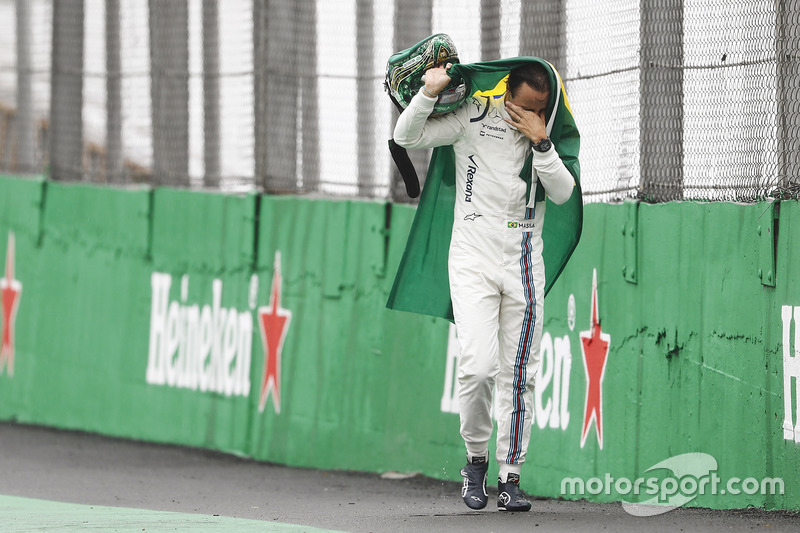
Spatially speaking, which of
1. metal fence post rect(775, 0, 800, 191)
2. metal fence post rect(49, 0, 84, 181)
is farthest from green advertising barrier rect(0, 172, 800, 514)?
metal fence post rect(49, 0, 84, 181)

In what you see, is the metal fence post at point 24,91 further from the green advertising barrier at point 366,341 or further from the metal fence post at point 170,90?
the metal fence post at point 170,90

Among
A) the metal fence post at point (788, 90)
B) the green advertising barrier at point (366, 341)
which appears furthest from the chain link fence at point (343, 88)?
the green advertising barrier at point (366, 341)

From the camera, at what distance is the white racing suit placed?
6.83 m

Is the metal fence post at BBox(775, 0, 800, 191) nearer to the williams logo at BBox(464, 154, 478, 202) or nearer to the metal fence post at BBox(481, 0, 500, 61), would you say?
the williams logo at BBox(464, 154, 478, 202)

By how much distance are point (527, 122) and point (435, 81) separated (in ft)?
1.56

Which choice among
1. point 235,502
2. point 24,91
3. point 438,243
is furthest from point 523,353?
point 24,91

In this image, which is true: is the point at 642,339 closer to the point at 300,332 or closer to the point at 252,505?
the point at 252,505

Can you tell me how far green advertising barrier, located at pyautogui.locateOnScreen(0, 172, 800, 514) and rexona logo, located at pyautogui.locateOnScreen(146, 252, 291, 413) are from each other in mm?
17

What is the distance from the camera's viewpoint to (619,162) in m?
8.36

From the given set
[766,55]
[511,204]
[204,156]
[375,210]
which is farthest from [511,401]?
[204,156]

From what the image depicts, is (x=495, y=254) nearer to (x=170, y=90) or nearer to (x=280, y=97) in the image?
(x=280, y=97)

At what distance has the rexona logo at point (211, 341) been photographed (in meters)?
10.7

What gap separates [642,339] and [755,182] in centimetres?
107

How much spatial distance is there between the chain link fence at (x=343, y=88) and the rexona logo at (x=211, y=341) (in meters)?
0.98
